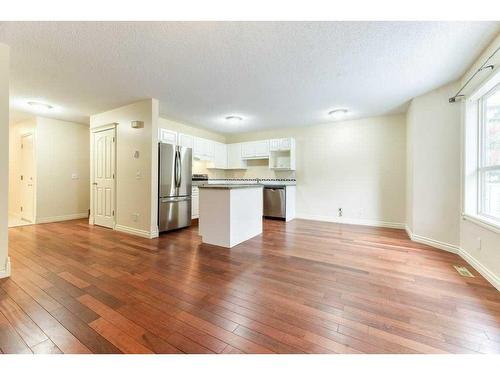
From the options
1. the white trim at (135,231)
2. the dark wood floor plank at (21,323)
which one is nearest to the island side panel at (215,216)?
the white trim at (135,231)

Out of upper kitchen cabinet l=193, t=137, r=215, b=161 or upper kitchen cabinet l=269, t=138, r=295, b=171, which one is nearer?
upper kitchen cabinet l=193, t=137, r=215, b=161

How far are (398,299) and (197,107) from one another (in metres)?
4.07

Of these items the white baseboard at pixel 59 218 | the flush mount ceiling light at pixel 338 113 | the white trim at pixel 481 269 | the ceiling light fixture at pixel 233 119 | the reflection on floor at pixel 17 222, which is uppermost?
the ceiling light fixture at pixel 233 119

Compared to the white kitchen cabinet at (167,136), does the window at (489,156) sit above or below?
below

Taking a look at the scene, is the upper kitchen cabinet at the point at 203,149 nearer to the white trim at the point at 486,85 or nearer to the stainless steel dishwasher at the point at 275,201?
the stainless steel dishwasher at the point at 275,201

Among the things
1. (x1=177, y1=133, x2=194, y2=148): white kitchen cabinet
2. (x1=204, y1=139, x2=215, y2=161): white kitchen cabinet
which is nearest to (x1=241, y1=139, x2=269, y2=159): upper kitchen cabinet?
(x1=204, y1=139, x2=215, y2=161): white kitchen cabinet

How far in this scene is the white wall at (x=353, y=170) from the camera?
14.9 feet

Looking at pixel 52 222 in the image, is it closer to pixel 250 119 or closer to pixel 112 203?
pixel 112 203

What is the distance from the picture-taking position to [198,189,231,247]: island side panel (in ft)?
10.4

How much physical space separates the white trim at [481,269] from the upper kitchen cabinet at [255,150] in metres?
4.25

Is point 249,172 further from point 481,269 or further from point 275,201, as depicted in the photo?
point 481,269

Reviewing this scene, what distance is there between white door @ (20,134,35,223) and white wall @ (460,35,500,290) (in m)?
7.70

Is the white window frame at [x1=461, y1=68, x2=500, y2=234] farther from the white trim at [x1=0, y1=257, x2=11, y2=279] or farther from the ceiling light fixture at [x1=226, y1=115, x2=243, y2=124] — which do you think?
the white trim at [x1=0, y1=257, x2=11, y2=279]
